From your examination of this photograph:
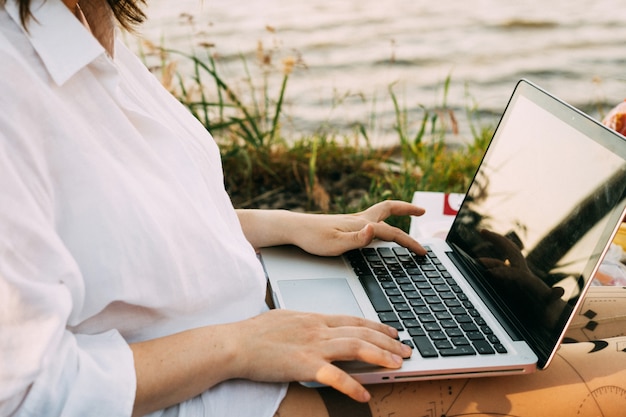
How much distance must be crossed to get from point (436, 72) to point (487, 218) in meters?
3.41

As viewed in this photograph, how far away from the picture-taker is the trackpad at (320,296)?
4.28ft

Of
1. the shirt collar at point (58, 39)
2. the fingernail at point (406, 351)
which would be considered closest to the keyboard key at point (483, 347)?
the fingernail at point (406, 351)

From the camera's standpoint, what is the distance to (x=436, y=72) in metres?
4.72

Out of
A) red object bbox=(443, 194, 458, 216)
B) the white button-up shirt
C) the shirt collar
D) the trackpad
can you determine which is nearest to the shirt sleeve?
the white button-up shirt

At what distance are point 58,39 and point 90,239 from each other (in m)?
0.26

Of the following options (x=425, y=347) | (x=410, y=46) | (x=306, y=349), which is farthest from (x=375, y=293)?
(x=410, y=46)

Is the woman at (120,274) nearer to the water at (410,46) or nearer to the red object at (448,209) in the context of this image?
the red object at (448,209)

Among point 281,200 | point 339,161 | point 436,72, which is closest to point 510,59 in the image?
point 436,72

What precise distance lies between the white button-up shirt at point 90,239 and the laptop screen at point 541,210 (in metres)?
0.46

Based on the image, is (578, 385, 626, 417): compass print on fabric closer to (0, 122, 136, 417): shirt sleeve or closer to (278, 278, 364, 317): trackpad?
(278, 278, 364, 317): trackpad

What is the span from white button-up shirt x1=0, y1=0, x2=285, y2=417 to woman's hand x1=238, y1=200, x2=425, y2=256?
0.30 meters

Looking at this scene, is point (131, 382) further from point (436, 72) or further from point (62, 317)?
point (436, 72)

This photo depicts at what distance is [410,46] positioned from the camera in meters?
5.08

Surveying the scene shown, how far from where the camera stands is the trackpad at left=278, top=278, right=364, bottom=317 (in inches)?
51.4
